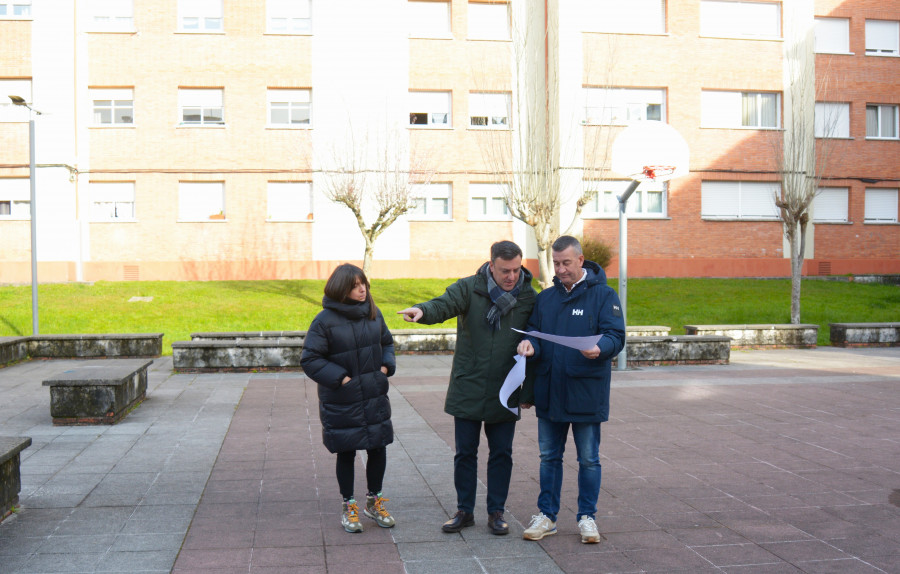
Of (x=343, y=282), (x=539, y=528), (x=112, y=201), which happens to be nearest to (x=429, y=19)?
(x=112, y=201)

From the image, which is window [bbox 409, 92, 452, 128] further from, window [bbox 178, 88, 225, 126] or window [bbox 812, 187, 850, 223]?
window [bbox 812, 187, 850, 223]

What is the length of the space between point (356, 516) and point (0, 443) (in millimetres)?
2396

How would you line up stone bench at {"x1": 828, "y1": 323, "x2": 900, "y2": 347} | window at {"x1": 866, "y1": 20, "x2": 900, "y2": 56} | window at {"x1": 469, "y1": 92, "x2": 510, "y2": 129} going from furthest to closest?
1. window at {"x1": 866, "y1": 20, "x2": 900, "y2": 56}
2. window at {"x1": 469, "y1": 92, "x2": 510, "y2": 129}
3. stone bench at {"x1": 828, "y1": 323, "x2": 900, "y2": 347}

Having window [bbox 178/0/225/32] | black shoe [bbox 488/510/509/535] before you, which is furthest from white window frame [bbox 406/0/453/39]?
black shoe [bbox 488/510/509/535]

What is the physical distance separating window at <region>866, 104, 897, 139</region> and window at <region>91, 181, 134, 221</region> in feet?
90.4

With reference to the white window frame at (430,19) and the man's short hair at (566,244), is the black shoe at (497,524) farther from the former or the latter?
the white window frame at (430,19)

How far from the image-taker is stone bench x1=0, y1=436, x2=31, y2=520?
5203mm

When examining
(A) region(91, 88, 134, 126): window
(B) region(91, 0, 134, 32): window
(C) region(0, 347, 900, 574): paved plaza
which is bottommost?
(C) region(0, 347, 900, 574): paved plaza

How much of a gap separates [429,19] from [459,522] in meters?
27.4

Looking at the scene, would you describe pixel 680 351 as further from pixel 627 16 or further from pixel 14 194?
pixel 14 194

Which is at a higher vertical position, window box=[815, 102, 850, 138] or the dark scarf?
window box=[815, 102, 850, 138]

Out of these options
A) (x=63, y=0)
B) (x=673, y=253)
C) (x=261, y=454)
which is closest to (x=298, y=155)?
(x=63, y=0)

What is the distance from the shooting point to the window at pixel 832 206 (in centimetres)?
3195

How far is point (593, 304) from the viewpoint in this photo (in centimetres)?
494
